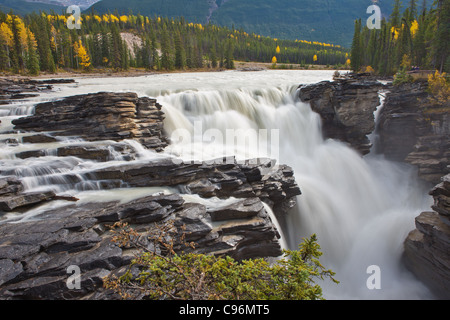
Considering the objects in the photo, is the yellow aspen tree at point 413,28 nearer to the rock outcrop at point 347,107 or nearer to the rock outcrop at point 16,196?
the rock outcrop at point 347,107

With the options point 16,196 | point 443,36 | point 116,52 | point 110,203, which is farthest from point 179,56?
point 110,203

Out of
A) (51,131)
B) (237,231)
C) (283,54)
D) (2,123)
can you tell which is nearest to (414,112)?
(237,231)

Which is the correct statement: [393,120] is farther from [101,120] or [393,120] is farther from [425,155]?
[101,120]

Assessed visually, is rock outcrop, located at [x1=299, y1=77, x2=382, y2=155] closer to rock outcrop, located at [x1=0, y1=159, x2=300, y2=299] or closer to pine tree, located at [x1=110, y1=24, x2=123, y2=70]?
rock outcrop, located at [x1=0, y1=159, x2=300, y2=299]

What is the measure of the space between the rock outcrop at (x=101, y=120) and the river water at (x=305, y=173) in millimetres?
973

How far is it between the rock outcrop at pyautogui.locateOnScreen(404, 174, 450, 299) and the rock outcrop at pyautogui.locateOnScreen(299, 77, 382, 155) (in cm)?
1162

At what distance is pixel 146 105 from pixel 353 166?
644 inches

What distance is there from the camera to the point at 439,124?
→ 20.7 meters

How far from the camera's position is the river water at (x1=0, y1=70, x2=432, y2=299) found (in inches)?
448

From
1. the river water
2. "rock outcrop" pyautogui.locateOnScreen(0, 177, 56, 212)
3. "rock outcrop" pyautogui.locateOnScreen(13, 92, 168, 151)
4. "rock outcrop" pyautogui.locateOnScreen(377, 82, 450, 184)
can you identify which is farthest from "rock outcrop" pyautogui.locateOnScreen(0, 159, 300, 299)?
"rock outcrop" pyautogui.locateOnScreen(377, 82, 450, 184)

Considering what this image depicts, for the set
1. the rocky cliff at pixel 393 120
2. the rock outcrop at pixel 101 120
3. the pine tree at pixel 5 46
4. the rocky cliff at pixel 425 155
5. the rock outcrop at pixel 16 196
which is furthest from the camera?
the pine tree at pixel 5 46

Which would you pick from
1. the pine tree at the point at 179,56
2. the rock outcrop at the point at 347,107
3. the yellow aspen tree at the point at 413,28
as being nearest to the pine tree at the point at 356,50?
the yellow aspen tree at the point at 413,28

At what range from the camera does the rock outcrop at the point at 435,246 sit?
1083 cm
